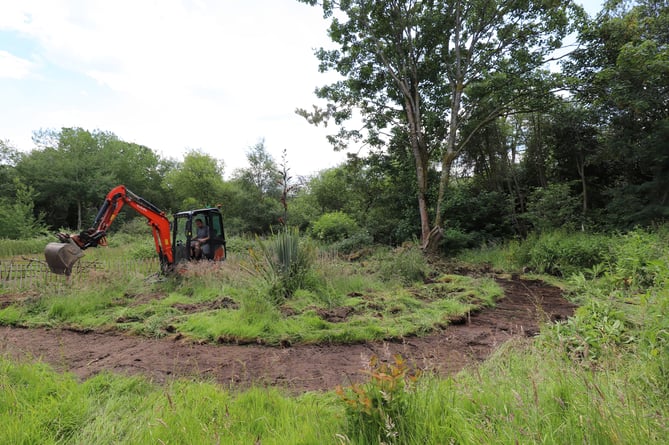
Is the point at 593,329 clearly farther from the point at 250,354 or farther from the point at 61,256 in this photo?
the point at 61,256

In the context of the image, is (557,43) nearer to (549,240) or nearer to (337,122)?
(549,240)

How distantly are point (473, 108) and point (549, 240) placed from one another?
592cm

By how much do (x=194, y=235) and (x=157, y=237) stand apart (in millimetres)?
1165

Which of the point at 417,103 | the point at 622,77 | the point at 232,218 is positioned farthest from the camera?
the point at 232,218

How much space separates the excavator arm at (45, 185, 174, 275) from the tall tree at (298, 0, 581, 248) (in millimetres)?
7704

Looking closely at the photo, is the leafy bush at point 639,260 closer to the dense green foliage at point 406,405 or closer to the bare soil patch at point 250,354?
the bare soil patch at point 250,354

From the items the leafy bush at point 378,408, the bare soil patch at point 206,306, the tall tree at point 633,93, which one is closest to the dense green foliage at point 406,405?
the leafy bush at point 378,408

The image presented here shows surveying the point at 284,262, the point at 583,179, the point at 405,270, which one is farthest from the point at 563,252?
the point at 284,262

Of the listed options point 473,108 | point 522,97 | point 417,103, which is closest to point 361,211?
point 417,103

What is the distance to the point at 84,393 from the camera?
8.31 ft

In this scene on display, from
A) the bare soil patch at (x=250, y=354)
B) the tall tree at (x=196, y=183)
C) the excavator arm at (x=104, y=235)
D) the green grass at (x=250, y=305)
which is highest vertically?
the tall tree at (x=196, y=183)

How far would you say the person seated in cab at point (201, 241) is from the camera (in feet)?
29.2

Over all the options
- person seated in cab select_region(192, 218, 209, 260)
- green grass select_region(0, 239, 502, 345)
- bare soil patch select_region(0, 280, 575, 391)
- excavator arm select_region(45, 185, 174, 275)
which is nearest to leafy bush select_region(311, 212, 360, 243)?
person seated in cab select_region(192, 218, 209, 260)

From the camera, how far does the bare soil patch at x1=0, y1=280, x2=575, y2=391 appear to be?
3.15m
